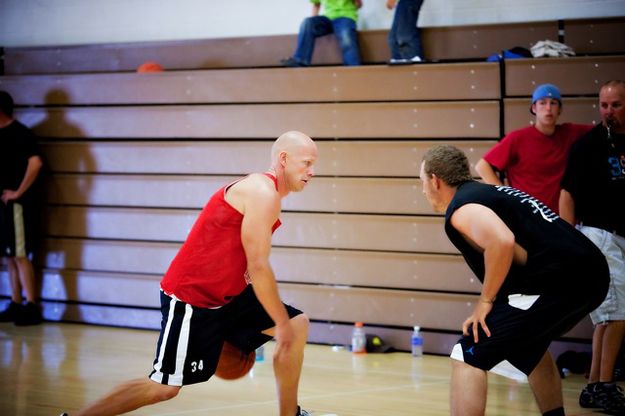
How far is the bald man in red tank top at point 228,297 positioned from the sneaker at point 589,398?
1939 millimetres

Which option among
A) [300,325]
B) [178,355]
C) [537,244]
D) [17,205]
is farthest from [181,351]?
[17,205]

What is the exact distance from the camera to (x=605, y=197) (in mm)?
5156

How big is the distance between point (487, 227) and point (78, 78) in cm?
574

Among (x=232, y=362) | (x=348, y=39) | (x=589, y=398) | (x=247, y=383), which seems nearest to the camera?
(x=232, y=362)

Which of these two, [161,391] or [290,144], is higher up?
[290,144]

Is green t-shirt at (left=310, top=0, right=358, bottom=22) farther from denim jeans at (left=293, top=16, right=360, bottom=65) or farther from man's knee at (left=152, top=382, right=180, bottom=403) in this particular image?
man's knee at (left=152, top=382, right=180, bottom=403)

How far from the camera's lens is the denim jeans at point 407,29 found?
689cm

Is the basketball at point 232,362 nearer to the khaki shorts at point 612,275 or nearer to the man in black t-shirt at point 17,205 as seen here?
the khaki shorts at point 612,275

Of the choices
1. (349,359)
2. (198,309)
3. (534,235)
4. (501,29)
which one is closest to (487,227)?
(534,235)

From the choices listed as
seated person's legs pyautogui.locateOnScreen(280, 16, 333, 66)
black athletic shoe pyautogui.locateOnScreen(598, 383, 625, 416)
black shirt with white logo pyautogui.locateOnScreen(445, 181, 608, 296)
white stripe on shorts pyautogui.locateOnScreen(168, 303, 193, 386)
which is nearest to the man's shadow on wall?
seated person's legs pyautogui.locateOnScreen(280, 16, 333, 66)

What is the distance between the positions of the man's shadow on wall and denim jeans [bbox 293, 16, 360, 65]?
94.2 inches

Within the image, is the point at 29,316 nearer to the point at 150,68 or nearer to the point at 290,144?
the point at 150,68

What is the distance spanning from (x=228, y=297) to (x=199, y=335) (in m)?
0.25

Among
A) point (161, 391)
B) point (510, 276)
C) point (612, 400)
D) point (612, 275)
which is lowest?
point (612, 400)
